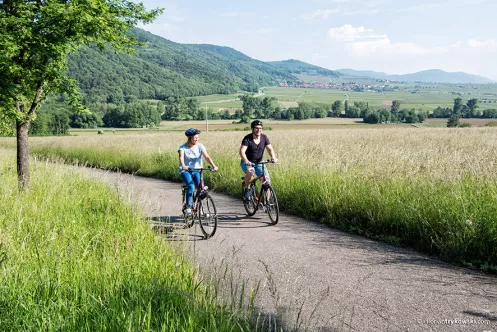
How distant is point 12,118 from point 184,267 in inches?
282

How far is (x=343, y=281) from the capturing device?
194 inches

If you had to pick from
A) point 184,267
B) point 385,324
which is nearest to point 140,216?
point 184,267

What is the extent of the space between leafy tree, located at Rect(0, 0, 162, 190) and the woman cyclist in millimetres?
3079

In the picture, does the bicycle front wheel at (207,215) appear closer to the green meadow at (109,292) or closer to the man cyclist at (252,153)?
the man cyclist at (252,153)

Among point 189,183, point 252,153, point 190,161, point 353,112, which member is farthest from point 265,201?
point 353,112

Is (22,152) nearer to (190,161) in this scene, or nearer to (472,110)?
(190,161)

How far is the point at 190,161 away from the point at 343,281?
437cm

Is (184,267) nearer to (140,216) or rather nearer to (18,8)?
(140,216)

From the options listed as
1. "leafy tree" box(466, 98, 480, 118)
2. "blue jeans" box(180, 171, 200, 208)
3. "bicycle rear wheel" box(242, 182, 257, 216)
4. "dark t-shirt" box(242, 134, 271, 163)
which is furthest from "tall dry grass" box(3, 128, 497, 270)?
"leafy tree" box(466, 98, 480, 118)

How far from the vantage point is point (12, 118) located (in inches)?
352

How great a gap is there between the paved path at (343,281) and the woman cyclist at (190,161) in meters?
0.81

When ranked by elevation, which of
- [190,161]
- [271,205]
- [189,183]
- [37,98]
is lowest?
[271,205]

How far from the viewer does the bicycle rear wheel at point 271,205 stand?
8188 mm

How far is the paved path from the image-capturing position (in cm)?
384
